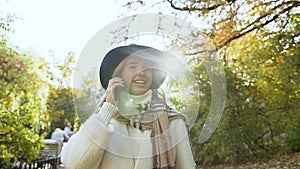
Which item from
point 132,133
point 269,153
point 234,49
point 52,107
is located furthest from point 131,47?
point 52,107

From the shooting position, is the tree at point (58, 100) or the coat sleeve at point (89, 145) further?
the tree at point (58, 100)

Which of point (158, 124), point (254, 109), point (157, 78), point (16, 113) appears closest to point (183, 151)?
point (158, 124)

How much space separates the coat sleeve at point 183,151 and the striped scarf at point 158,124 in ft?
0.13

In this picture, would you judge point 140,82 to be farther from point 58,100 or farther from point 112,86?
point 58,100

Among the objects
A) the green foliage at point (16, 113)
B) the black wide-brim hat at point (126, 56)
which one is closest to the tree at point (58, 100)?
the green foliage at point (16, 113)

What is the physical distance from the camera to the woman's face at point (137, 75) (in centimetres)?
130

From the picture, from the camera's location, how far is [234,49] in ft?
24.0

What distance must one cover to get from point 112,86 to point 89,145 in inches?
8.7

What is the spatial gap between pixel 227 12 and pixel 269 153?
3.66 m

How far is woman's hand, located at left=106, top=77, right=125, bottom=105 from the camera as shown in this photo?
125cm

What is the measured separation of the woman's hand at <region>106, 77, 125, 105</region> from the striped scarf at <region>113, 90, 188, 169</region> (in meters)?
0.07

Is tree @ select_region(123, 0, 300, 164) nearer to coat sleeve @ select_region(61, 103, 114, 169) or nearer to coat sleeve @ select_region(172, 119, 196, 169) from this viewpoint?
coat sleeve @ select_region(172, 119, 196, 169)

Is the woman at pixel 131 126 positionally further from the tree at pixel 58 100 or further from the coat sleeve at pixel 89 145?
the tree at pixel 58 100

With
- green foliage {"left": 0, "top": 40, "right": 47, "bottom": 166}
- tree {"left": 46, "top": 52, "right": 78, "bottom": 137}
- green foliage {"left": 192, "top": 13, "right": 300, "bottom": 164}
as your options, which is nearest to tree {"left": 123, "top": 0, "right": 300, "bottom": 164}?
green foliage {"left": 192, "top": 13, "right": 300, "bottom": 164}
